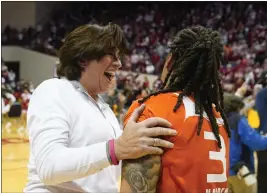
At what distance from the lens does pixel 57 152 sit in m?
1.33

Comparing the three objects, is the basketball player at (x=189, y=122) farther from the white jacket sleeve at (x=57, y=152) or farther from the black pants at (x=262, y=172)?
the black pants at (x=262, y=172)

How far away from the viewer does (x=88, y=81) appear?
5.51 ft

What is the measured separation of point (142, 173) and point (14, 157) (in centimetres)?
649

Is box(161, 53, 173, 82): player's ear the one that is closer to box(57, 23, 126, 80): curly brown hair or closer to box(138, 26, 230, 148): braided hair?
box(138, 26, 230, 148): braided hair

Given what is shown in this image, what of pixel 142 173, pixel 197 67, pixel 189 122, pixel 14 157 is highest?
pixel 197 67

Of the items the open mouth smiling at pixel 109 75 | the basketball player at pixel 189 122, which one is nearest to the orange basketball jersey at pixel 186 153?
the basketball player at pixel 189 122

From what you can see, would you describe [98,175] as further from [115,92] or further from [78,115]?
[115,92]

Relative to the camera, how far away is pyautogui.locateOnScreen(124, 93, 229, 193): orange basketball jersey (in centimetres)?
136

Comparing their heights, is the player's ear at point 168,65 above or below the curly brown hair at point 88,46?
below

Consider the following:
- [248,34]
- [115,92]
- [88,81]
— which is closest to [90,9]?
[248,34]

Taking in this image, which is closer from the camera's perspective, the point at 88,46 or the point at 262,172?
the point at 88,46

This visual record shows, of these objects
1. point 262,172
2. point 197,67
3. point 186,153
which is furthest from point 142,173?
point 262,172

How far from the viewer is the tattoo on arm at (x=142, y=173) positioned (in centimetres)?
135

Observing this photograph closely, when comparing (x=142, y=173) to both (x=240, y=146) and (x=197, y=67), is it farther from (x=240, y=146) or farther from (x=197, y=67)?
(x=240, y=146)
